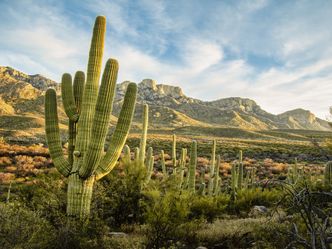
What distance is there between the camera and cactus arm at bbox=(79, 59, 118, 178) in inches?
295

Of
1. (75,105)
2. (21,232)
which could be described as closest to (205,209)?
(75,105)

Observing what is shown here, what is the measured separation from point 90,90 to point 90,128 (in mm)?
1050

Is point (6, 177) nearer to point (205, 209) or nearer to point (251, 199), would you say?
point (205, 209)

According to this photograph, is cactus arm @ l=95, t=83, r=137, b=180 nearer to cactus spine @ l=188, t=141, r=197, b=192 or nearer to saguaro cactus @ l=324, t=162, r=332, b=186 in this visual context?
cactus spine @ l=188, t=141, r=197, b=192

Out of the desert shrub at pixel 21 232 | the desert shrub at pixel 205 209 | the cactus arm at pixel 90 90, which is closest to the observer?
the desert shrub at pixel 21 232

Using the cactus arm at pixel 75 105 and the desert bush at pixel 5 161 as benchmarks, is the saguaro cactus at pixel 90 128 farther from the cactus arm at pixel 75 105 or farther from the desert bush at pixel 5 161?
the desert bush at pixel 5 161

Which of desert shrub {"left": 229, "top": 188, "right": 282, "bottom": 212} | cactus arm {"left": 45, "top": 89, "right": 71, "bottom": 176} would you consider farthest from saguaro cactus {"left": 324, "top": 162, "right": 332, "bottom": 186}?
cactus arm {"left": 45, "top": 89, "right": 71, "bottom": 176}

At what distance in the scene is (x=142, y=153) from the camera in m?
11.9

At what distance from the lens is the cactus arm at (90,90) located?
7879 millimetres

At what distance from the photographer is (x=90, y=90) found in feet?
26.4

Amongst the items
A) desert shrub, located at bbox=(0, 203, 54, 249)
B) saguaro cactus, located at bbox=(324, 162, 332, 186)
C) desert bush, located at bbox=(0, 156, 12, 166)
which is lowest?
desert bush, located at bbox=(0, 156, 12, 166)

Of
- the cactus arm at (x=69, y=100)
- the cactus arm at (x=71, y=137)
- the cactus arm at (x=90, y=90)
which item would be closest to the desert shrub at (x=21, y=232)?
the cactus arm at (x=90, y=90)

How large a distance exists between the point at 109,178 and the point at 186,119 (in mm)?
140711

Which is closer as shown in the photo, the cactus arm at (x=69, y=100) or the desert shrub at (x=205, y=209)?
the cactus arm at (x=69, y=100)
